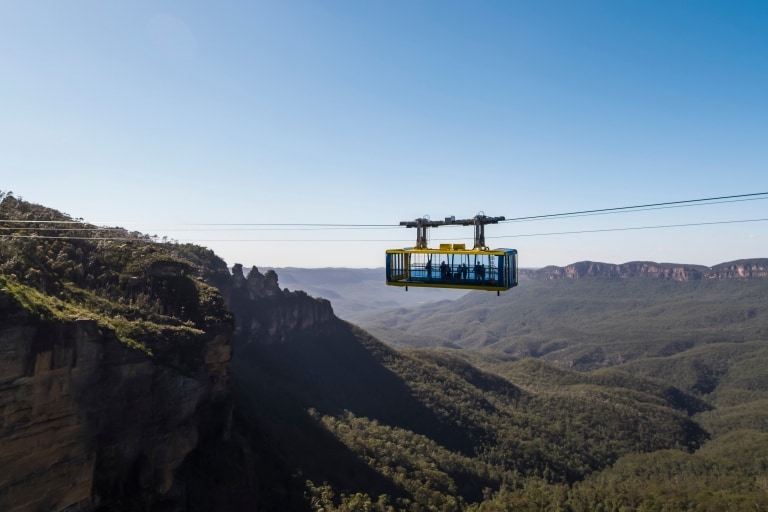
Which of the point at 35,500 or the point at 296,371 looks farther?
the point at 296,371

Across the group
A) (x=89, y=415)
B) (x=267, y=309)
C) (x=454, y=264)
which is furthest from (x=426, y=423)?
(x=454, y=264)

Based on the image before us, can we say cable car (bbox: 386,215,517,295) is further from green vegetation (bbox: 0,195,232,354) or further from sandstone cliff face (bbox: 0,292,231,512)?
sandstone cliff face (bbox: 0,292,231,512)

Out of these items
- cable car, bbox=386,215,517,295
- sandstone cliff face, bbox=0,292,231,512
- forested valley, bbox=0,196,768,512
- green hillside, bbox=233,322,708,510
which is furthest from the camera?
green hillside, bbox=233,322,708,510

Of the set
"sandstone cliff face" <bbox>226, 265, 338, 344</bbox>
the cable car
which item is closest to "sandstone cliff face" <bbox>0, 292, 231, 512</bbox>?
the cable car

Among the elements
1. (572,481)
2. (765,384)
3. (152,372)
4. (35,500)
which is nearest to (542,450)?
(572,481)

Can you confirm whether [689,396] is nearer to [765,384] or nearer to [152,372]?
[765,384]

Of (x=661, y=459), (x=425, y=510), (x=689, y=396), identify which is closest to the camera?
(x=425, y=510)

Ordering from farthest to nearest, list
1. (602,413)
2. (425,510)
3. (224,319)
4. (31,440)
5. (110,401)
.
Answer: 1. (602,413)
2. (425,510)
3. (224,319)
4. (110,401)
5. (31,440)
